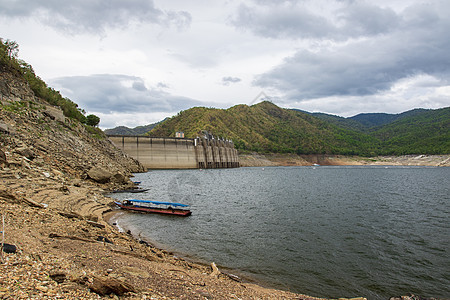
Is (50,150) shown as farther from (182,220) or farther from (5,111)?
(182,220)

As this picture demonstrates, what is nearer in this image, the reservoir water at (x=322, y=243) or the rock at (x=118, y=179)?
Result: the reservoir water at (x=322, y=243)

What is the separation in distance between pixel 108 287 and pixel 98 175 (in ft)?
121

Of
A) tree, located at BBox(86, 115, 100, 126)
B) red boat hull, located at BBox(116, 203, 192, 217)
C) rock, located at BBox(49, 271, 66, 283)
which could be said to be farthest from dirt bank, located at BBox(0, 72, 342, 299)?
tree, located at BBox(86, 115, 100, 126)

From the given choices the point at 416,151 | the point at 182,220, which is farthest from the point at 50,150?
the point at 416,151

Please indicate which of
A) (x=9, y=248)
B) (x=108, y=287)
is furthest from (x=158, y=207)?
(x=108, y=287)

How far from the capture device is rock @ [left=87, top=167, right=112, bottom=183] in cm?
3956

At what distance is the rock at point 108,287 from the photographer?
23.7 ft

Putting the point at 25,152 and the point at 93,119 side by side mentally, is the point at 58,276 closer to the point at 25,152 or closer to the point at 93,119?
the point at 25,152

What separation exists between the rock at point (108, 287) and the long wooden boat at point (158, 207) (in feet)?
73.5

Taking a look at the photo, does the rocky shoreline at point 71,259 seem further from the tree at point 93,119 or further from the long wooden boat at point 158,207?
the tree at point 93,119

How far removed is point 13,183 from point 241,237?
56.7ft

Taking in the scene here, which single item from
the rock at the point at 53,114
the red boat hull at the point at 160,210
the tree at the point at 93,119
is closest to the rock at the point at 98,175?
the red boat hull at the point at 160,210

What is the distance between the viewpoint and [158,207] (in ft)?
103

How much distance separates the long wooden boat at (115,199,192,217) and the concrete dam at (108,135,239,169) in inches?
2630
